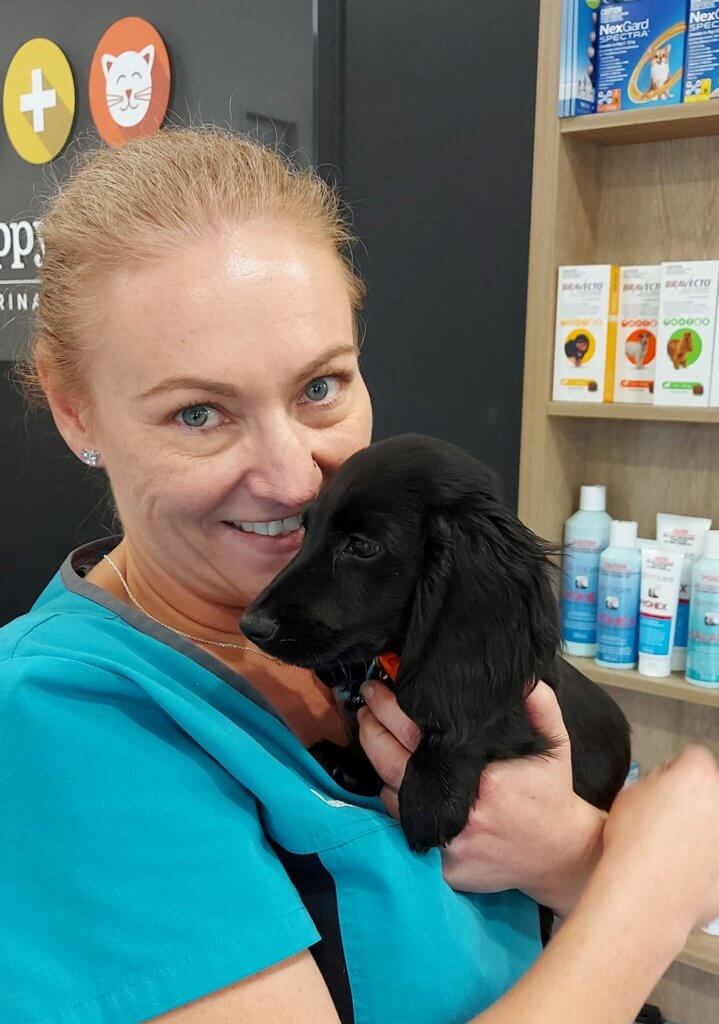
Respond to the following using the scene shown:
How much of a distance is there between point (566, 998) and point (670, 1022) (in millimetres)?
1763

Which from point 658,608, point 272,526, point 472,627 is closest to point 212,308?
point 272,526

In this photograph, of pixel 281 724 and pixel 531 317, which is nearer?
pixel 281 724

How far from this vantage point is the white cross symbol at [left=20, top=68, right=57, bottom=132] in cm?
228

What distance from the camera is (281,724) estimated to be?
89 centimetres

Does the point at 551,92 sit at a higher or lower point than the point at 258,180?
higher

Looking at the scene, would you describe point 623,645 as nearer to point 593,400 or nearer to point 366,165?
point 593,400

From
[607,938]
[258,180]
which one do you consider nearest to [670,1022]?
[607,938]

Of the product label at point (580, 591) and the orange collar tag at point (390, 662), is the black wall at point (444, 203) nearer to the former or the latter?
the product label at point (580, 591)

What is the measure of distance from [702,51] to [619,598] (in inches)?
41.1

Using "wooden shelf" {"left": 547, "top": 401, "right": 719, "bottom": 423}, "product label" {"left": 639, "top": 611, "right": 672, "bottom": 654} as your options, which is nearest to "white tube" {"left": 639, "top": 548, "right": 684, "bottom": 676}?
"product label" {"left": 639, "top": 611, "right": 672, "bottom": 654}

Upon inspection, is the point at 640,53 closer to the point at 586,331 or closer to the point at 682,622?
the point at 586,331

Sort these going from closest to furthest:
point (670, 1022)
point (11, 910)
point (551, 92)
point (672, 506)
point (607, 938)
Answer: point (11, 910) → point (607, 938) → point (551, 92) → point (672, 506) → point (670, 1022)

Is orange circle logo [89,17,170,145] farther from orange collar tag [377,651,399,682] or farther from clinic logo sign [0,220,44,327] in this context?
orange collar tag [377,651,399,682]

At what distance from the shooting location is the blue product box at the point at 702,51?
1626mm
